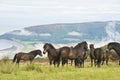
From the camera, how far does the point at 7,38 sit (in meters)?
41.9

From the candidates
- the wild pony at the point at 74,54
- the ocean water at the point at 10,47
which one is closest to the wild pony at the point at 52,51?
the wild pony at the point at 74,54

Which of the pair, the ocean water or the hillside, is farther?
the hillside

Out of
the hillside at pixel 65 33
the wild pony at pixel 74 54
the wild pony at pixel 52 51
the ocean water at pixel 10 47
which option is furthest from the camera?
the hillside at pixel 65 33

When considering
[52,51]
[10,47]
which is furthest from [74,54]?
[10,47]

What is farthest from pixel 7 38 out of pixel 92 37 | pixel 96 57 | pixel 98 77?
pixel 98 77

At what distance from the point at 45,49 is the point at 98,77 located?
10.6 m

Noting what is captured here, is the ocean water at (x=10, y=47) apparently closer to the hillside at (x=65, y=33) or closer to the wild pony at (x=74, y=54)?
the hillside at (x=65, y=33)

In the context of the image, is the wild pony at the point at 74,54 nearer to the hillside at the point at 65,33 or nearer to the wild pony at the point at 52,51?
the wild pony at the point at 52,51

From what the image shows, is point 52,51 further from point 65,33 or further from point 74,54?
point 65,33

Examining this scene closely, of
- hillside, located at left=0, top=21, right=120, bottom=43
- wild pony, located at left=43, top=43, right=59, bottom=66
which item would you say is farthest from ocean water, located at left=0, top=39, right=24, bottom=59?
wild pony, located at left=43, top=43, right=59, bottom=66

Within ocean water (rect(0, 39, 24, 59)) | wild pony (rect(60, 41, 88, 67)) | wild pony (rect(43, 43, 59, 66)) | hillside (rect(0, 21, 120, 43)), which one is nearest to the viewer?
wild pony (rect(60, 41, 88, 67))

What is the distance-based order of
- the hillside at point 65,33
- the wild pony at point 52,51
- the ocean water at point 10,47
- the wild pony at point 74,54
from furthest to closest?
the hillside at point 65,33 → the ocean water at point 10,47 → the wild pony at point 52,51 → the wild pony at point 74,54

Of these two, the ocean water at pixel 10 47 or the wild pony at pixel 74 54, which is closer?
the wild pony at pixel 74 54

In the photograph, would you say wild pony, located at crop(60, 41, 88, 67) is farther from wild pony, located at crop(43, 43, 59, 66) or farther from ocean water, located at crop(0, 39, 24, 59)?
ocean water, located at crop(0, 39, 24, 59)
